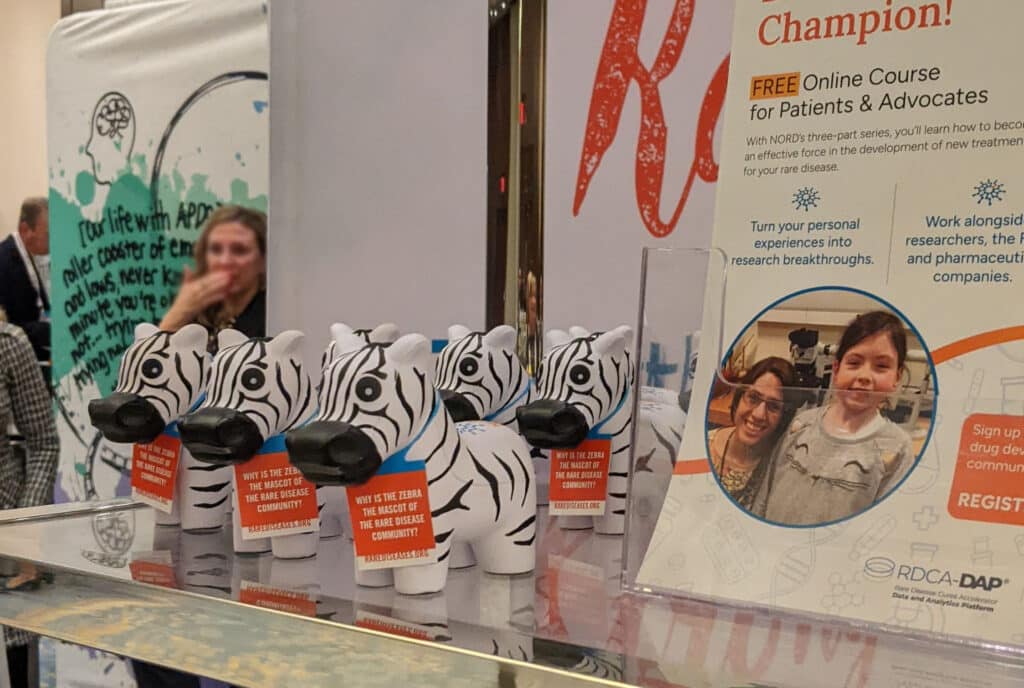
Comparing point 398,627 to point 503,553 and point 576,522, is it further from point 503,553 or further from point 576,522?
point 576,522

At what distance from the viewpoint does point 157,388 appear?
0.97 meters

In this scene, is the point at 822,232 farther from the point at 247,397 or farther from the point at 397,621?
the point at 247,397

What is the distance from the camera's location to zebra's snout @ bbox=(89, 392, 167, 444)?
934 mm

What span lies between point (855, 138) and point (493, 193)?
899mm

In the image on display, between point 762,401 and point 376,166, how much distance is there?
105 cm

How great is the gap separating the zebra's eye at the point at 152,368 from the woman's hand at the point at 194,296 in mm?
1895

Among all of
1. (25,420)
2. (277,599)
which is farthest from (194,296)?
(277,599)

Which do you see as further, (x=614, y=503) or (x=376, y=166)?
(x=376, y=166)

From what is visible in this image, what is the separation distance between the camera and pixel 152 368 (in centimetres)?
98

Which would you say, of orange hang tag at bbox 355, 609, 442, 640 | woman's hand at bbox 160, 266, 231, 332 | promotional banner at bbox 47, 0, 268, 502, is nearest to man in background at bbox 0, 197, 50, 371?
promotional banner at bbox 47, 0, 268, 502

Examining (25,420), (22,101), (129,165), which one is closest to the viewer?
(25,420)

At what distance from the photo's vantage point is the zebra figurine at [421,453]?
0.72 meters

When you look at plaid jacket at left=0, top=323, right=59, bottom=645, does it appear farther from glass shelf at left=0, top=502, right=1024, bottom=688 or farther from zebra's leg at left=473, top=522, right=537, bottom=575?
Answer: zebra's leg at left=473, top=522, right=537, bottom=575

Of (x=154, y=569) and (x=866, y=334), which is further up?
(x=866, y=334)
